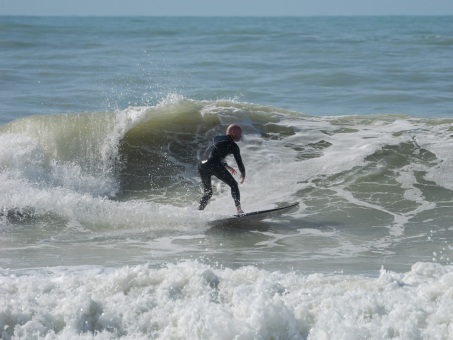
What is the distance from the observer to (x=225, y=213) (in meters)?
11.0

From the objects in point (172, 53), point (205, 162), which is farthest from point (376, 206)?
point (172, 53)

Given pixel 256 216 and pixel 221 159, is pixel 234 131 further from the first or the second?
pixel 256 216

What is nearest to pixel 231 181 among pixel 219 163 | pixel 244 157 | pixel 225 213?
pixel 219 163

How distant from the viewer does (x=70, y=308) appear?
21.6 ft

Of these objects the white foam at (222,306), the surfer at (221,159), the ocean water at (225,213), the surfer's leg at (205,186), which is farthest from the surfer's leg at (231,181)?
the white foam at (222,306)

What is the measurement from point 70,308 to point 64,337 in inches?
12.3

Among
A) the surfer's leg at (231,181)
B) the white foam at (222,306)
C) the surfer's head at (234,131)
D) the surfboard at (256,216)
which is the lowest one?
the surfboard at (256,216)

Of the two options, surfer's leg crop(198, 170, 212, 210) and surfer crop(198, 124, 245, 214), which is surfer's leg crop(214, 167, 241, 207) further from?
surfer's leg crop(198, 170, 212, 210)

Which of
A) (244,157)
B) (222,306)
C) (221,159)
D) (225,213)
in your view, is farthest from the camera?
(244,157)

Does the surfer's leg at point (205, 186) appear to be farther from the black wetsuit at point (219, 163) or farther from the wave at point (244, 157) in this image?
the wave at point (244, 157)

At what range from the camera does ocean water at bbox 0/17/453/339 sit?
6492mm

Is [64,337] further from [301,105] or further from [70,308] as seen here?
[301,105]

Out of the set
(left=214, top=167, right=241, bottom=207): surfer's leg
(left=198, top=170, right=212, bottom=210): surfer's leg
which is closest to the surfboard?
(left=214, top=167, right=241, bottom=207): surfer's leg

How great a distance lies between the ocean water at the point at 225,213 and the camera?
6.49 m
